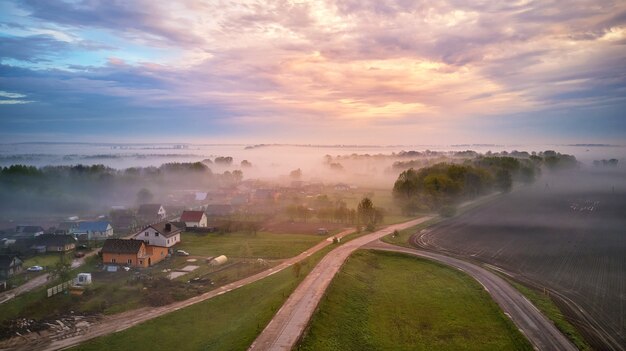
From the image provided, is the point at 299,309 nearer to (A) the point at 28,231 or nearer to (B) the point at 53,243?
(B) the point at 53,243

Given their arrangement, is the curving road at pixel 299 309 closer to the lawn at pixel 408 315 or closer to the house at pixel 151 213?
the lawn at pixel 408 315

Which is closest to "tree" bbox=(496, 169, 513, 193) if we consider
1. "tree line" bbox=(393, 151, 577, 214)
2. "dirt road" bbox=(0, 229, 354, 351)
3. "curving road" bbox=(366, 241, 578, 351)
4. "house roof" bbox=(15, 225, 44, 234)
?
"tree line" bbox=(393, 151, 577, 214)

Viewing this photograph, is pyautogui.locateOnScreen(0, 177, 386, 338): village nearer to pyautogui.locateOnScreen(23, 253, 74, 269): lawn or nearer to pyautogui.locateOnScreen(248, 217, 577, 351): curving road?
pyautogui.locateOnScreen(23, 253, 74, 269): lawn

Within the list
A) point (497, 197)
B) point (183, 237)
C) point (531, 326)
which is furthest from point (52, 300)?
point (497, 197)

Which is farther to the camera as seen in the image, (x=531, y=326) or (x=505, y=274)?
(x=505, y=274)

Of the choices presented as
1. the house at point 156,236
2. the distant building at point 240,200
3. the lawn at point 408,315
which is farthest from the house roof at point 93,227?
the lawn at point 408,315

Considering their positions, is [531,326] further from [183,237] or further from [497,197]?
[497,197]
